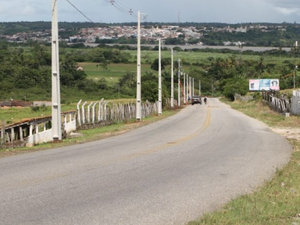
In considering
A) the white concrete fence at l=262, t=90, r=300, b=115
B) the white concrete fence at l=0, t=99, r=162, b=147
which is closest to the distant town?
the white concrete fence at l=262, t=90, r=300, b=115

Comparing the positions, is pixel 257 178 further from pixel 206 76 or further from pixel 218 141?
pixel 206 76

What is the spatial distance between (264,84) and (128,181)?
98546 mm

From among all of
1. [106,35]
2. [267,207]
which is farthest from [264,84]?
[267,207]

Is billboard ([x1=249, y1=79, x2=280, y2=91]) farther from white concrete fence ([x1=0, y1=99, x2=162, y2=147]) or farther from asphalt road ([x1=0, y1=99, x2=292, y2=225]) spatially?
asphalt road ([x1=0, y1=99, x2=292, y2=225])

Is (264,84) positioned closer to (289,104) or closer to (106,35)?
(106,35)

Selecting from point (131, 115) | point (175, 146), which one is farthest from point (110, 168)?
point (131, 115)

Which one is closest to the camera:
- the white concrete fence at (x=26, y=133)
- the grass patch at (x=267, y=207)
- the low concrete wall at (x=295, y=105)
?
the grass patch at (x=267, y=207)

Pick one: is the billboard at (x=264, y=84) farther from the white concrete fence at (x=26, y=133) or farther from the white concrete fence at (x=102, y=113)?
the white concrete fence at (x=26, y=133)

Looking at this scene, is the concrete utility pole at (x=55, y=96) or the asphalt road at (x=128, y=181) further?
the concrete utility pole at (x=55, y=96)

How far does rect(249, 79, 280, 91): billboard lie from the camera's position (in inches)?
4075

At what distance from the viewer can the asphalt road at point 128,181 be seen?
8547 millimetres

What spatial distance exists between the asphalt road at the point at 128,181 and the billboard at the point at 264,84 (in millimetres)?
86384

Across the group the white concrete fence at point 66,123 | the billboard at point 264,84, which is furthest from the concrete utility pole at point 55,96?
the billboard at point 264,84

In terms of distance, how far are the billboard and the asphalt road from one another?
8638cm
